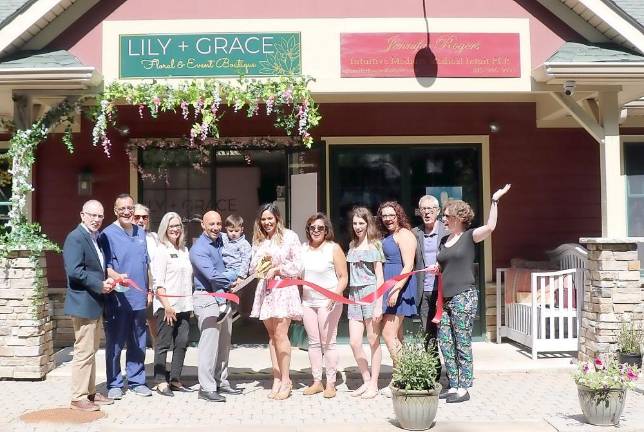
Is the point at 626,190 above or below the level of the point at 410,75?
below

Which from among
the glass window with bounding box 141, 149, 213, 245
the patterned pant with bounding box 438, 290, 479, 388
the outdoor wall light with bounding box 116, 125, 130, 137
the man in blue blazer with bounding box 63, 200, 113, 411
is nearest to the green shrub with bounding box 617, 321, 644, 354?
the patterned pant with bounding box 438, 290, 479, 388

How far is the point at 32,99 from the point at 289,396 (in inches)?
166

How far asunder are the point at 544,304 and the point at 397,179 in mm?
2583

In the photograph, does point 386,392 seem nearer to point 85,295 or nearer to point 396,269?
point 396,269

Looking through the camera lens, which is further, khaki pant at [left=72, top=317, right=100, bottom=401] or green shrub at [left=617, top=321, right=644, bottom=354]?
green shrub at [left=617, top=321, right=644, bottom=354]

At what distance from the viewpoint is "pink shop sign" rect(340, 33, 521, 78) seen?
25.4 ft

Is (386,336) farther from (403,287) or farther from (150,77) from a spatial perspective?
(150,77)

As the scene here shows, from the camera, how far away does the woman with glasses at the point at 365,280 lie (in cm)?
650

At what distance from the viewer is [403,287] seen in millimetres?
6496

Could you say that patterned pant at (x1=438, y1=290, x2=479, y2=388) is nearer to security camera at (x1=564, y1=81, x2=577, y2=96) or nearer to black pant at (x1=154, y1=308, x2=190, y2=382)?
black pant at (x1=154, y1=308, x2=190, y2=382)

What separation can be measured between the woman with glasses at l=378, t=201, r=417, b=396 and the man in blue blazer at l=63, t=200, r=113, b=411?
2465mm

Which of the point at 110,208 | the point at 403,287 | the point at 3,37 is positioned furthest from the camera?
the point at 110,208

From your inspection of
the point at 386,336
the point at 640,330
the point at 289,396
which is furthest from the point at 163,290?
the point at 640,330

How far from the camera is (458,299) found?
6.28 meters
